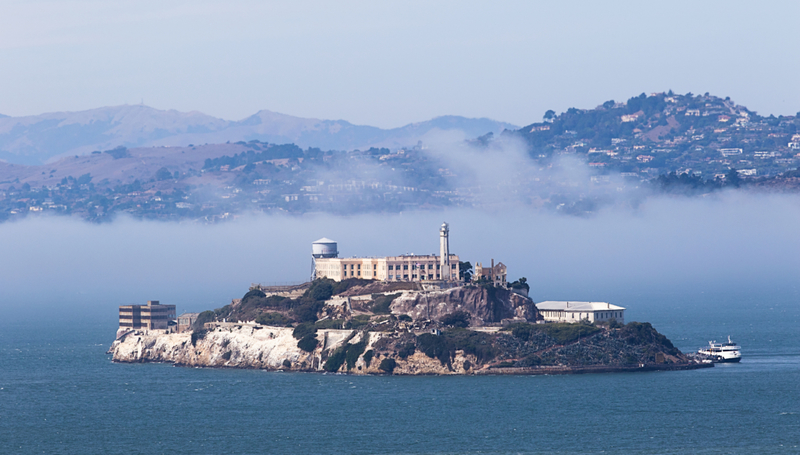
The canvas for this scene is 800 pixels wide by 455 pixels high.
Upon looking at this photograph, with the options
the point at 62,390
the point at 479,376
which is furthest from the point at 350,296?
the point at 62,390

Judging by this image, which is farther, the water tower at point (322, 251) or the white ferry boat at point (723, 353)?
the water tower at point (322, 251)

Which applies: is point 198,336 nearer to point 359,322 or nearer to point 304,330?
point 304,330

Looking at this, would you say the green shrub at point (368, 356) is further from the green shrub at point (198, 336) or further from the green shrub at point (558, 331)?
the green shrub at point (198, 336)

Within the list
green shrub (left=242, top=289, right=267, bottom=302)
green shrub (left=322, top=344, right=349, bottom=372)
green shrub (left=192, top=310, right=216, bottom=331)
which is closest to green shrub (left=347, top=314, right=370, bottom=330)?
green shrub (left=322, top=344, right=349, bottom=372)

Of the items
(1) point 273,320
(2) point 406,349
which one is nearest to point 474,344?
(2) point 406,349

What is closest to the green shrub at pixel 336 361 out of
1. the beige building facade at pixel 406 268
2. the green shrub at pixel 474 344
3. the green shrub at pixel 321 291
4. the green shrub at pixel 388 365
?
the green shrub at pixel 388 365

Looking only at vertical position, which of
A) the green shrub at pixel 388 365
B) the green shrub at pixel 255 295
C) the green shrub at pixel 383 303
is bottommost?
the green shrub at pixel 388 365
